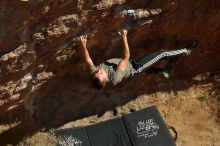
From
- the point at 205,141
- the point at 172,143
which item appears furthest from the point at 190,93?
the point at 172,143

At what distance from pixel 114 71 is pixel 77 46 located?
844 millimetres

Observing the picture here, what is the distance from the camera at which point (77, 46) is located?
723 centimetres

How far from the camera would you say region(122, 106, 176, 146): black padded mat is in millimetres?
7805

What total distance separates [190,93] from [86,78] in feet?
6.91

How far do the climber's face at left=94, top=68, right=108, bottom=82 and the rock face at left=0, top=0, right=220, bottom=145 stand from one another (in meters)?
0.76

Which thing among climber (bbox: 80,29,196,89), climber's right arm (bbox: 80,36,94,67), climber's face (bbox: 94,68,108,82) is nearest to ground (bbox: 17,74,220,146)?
climber (bbox: 80,29,196,89)

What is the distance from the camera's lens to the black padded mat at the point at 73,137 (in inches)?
309

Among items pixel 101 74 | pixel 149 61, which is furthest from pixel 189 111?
pixel 101 74

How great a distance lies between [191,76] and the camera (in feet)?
30.0

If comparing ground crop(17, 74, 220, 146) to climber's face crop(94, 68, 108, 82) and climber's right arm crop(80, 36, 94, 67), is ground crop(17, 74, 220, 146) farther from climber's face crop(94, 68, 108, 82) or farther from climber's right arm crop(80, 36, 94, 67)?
climber's face crop(94, 68, 108, 82)

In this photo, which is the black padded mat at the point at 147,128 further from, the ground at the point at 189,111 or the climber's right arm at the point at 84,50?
the climber's right arm at the point at 84,50

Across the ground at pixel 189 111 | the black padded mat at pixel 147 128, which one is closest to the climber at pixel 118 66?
the black padded mat at pixel 147 128

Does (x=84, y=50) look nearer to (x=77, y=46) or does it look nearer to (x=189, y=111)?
(x=77, y=46)

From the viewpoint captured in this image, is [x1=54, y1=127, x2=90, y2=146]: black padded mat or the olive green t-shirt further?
[x1=54, y1=127, x2=90, y2=146]: black padded mat
